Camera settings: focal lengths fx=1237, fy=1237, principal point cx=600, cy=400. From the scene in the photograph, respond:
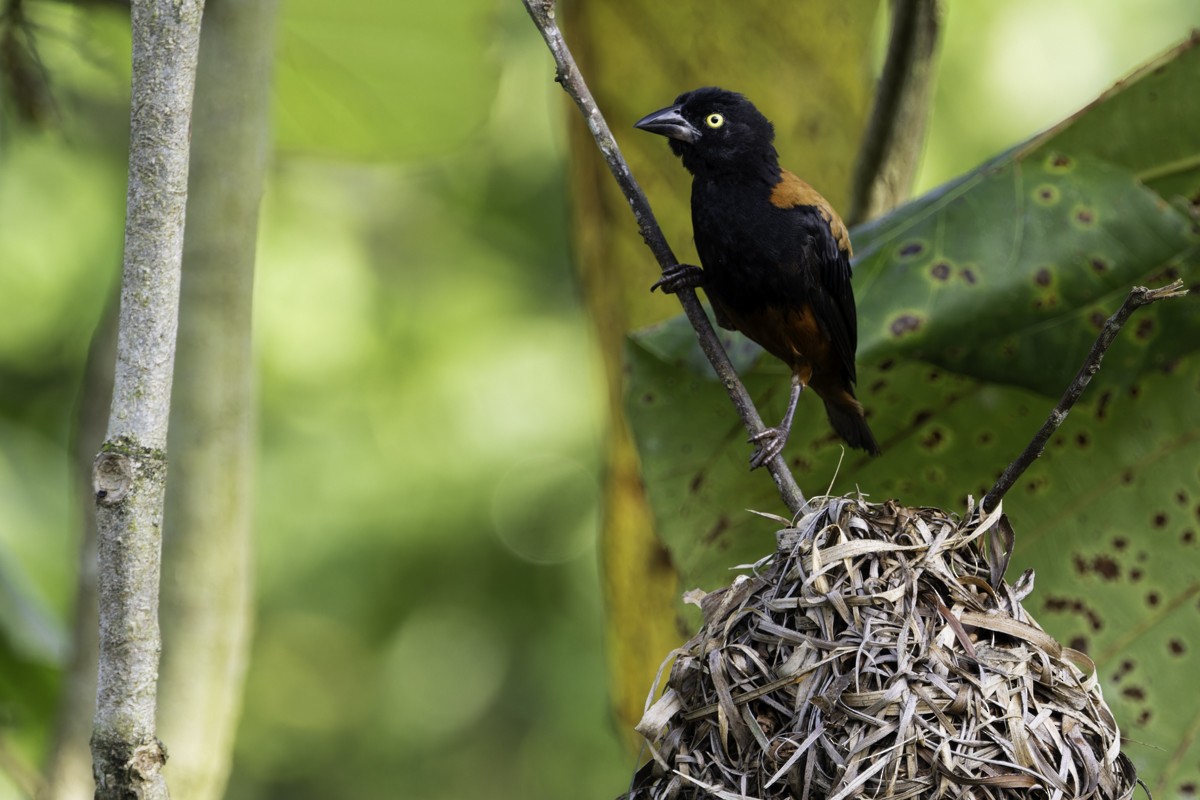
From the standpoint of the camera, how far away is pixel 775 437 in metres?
2.89

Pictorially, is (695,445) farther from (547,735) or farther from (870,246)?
(547,735)

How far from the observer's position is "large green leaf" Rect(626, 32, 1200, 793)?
9.76 ft

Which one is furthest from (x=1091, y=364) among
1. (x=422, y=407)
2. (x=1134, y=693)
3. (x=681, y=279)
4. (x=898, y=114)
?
(x=422, y=407)

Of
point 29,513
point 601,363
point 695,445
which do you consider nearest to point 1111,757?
point 695,445

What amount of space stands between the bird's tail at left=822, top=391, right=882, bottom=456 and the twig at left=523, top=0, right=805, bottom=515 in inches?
32.1

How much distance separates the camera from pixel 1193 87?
3.13 meters

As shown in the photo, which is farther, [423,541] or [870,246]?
[423,541]

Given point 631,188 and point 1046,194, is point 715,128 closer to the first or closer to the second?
point 1046,194

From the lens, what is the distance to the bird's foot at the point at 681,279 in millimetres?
3072

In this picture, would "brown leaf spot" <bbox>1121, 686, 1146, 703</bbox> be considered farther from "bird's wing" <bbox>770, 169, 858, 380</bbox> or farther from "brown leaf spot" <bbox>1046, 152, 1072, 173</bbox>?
"brown leaf spot" <bbox>1046, 152, 1072, 173</bbox>

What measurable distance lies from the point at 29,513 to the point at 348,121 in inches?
81.0

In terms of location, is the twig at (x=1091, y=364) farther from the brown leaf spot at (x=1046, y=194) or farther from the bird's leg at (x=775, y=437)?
the brown leaf spot at (x=1046, y=194)

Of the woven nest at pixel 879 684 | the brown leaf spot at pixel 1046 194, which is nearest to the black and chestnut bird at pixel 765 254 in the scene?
the brown leaf spot at pixel 1046 194

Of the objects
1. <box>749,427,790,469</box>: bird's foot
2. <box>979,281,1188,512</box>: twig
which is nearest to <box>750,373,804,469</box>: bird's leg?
<box>749,427,790,469</box>: bird's foot
